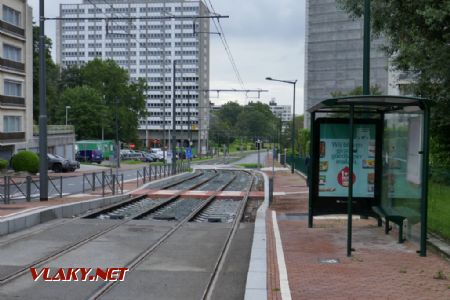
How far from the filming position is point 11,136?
44906 millimetres

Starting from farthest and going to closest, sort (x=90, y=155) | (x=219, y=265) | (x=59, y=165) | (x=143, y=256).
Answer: (x=90, y=155) → (x=59, y=165) → (x=143, y=256) → (x=219, y=265)

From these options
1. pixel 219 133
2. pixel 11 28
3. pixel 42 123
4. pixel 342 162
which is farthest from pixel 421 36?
pixel 219 133

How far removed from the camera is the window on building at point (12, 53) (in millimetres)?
43781

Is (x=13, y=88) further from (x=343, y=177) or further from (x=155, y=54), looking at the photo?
(x=155, y=54)

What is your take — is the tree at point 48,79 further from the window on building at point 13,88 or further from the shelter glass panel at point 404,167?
the shelter glass panel at point 404,167

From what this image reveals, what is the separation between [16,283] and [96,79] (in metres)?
88.0

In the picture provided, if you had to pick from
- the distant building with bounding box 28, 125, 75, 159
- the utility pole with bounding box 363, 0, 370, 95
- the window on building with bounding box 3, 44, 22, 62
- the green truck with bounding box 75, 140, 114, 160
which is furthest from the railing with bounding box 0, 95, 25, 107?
the utility pole with bounding box 363, 0, 370, 95

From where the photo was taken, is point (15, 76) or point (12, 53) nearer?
point (12, 53)

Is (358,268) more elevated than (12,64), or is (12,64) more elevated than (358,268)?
(12,64)

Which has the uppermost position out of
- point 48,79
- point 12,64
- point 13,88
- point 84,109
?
point 48,79

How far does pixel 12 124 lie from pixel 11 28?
726cm

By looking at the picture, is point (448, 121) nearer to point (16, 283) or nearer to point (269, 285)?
point (269, 285)

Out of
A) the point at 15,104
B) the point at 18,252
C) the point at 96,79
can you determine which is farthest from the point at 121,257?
the point at 96,79

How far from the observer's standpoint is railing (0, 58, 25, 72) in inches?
1702
